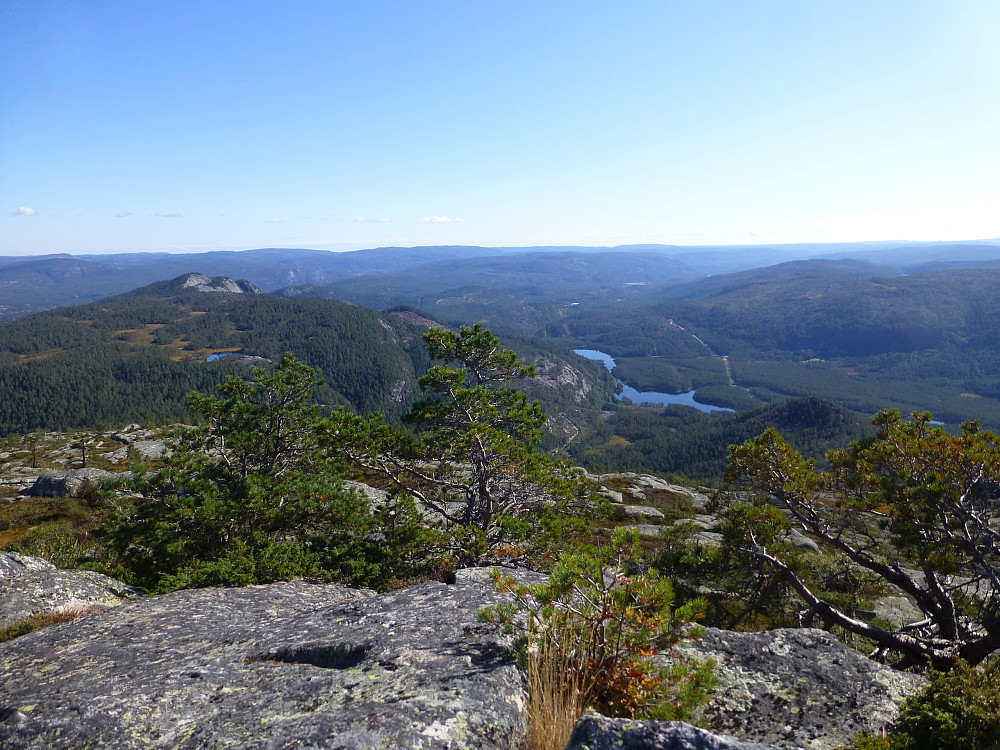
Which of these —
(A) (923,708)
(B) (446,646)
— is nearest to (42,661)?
(B) (446,646)

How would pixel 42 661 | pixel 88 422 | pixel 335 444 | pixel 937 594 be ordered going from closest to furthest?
pixel 42 661, pixel 937 594, pixel 335 444, pixel 88 422

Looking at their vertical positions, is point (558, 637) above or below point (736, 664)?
above

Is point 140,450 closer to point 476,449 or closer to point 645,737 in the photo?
point 476,449

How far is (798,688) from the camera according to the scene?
7734 millimetres

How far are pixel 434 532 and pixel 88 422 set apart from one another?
243322 millimetres

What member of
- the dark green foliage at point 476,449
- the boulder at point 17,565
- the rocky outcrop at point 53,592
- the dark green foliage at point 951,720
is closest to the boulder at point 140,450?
the boulder at point 17,565

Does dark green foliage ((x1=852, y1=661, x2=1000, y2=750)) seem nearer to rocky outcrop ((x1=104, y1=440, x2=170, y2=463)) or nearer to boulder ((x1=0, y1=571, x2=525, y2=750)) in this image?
boulder ((x1=0, y1=571, x2=525, y2=750))

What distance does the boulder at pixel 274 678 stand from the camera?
5777mm

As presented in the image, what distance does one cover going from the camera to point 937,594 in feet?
42.5

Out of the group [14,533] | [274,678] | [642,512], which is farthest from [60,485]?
[642,512]

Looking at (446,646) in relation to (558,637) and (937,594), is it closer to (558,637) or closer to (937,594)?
(558,637)

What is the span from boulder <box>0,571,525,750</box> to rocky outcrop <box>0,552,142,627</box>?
3015 millimetres

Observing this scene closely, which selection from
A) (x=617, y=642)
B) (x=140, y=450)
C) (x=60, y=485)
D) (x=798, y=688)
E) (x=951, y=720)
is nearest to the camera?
(x=617, y=642)

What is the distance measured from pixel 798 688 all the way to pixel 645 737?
4879mm
